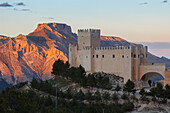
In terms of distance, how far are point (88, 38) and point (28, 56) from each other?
71.5m

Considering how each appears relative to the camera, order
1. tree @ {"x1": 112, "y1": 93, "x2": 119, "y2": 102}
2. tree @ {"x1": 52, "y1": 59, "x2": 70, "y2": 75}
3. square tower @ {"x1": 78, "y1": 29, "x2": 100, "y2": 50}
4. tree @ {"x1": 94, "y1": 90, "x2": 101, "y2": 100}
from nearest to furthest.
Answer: tree @ {"x1": 112, "y1": 93, "x2": 119, "y2": 102} → tree @ {"x1": 94, "y1": 90, "x2": 101, "y2": 100} → square tower @ {"x1": 78, "y1": 29, "x2": 100, "y2": 50} → tree @ {"x1": 52, "y1": 59, "x2": 70, "y2": 75}

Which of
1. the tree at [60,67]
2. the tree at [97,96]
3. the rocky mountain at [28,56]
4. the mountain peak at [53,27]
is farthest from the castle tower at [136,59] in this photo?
the mountain peak at [53,27]

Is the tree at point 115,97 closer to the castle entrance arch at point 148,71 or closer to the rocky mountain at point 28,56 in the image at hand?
the castle entrance arch at point 148,71

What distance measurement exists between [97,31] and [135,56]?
38.8ft

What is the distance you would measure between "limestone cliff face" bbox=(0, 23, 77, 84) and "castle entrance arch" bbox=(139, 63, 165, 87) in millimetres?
72591

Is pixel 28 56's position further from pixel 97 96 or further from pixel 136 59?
pixel 97 96

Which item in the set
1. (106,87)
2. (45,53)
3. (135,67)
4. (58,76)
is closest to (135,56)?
(135,67)

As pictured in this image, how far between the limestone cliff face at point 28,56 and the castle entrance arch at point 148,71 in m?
→ 72.6

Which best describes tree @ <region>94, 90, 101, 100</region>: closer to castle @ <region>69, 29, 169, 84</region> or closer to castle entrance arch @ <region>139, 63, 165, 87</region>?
castle @ <region>69, 29, 169, 84</region>

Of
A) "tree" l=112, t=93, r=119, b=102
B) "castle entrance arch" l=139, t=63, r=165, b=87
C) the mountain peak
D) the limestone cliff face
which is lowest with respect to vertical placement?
"tree" l=112, t=93, r=119, b=102

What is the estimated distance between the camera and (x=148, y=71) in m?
61.8

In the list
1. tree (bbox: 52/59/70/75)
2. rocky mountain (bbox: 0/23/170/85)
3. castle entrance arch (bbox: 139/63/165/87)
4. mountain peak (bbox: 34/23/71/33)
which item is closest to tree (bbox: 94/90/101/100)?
castle entrance arch (bbox: 139/63/165/87)

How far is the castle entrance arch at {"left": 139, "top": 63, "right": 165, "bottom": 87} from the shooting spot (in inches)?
2384

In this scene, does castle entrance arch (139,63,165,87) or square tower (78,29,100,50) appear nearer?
castle entrance arch (139,63,165,87)
